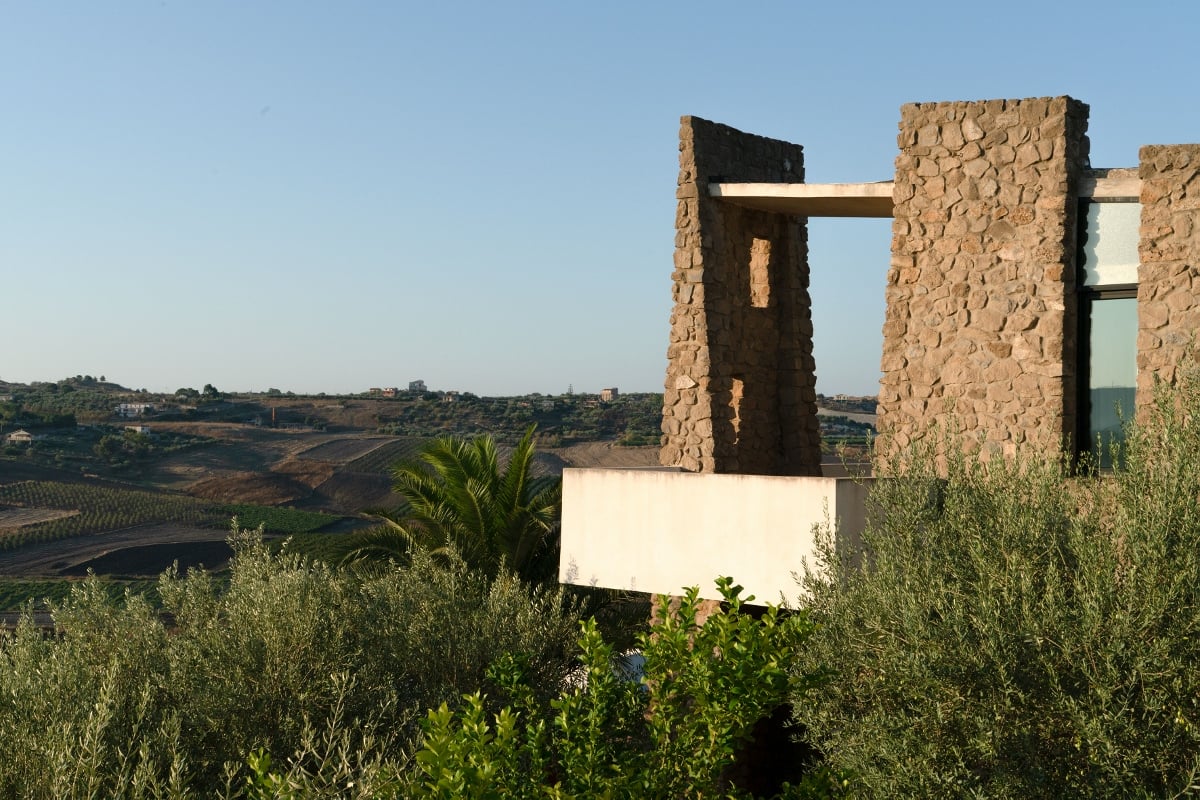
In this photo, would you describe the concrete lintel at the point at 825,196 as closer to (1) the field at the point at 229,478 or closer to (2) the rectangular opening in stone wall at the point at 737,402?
(2) the rectangular opening in stone wall at the point at 737,402

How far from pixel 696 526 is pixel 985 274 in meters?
3.71

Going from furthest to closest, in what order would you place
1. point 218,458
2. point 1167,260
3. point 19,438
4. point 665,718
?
point 218,458
point 19,438
point 1167,260
point 665,718

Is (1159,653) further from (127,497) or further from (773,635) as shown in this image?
(127,497)

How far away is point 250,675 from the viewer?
1027 cm

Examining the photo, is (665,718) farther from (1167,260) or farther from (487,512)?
(487,512)

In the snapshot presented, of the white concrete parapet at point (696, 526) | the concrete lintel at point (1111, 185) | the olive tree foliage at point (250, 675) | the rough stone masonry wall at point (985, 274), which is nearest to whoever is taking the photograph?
the olive tree foliage at point (250, 675)

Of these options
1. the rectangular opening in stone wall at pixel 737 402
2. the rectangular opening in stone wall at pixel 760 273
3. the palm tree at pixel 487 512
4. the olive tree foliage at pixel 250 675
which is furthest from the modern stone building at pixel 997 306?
the palm tree at pixel 487 512

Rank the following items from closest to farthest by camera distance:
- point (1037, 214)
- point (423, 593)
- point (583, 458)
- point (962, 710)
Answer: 1. point (962, 710)
2. point (1037, 214)
3. point (423, 593)
4. point (583, 458)

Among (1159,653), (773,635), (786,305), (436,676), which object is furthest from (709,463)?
(1159,653)

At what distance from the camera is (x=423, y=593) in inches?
512

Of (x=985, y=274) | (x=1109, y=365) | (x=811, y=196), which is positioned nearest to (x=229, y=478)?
(x=811, y=196)

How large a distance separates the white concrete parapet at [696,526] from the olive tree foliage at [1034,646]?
1.73 m

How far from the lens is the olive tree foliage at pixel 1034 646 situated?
6.64 m

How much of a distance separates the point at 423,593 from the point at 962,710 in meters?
7.20
